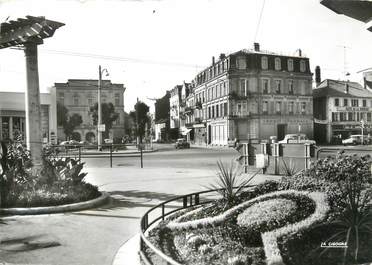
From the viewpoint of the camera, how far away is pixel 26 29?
854 cm

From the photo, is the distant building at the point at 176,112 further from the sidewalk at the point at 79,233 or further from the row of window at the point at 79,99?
the sidewalk at the point at 79,233

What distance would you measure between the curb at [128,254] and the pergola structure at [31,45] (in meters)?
4.63

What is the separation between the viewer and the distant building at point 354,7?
368cm

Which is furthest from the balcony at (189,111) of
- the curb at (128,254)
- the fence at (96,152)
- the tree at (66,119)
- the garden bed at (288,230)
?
the curb at (128,254)

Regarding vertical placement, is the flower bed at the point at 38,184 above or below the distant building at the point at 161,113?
below

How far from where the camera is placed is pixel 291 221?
14.9 ft

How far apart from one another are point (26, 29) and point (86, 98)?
20082mm

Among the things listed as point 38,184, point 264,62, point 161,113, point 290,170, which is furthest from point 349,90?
point 161,113

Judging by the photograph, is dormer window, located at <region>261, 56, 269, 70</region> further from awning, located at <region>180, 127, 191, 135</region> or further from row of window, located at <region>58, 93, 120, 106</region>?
awning, located at <region>180, 127, 191, 135</region>

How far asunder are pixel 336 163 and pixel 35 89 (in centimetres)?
701

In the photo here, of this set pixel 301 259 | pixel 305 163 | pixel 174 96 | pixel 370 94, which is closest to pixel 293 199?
pixel 301 259

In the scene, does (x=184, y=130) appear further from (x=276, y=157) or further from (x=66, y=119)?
(x=276, y=157)

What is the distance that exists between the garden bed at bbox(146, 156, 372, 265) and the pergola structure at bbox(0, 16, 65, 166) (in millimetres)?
4918

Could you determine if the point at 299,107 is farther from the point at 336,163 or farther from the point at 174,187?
the point at 336,163
